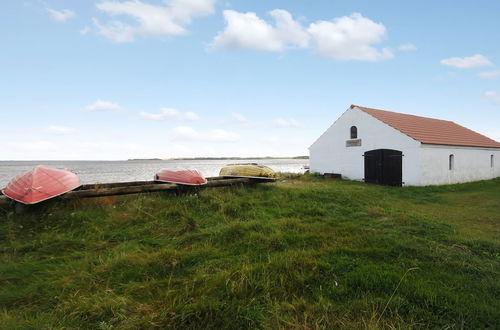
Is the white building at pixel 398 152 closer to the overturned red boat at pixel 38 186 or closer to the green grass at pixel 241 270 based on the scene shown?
the green grass at pixel 241 270

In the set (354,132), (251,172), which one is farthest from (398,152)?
(251,172)

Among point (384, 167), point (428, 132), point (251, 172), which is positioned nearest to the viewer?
point (251, 172)

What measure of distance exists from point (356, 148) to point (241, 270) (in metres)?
16.9

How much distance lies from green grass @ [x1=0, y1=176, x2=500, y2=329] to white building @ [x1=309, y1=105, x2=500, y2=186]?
9561mm

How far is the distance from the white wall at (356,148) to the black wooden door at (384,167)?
27cm

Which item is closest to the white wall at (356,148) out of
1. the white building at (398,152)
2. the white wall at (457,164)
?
the white building at (398,152)

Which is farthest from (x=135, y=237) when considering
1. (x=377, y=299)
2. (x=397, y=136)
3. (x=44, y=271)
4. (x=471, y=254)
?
(x=397, y=136)

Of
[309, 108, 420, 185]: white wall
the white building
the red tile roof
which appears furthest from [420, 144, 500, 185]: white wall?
[309, 108, 420, 185]: white wall

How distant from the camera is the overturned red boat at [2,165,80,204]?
6660mm

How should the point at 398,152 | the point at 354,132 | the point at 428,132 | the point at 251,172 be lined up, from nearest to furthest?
the point at 251,172 < the point at 398,152 < the point at 428,132 < the point at 354,132

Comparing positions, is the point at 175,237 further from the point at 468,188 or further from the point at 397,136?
the point at 468,188

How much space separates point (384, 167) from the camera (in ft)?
55.8

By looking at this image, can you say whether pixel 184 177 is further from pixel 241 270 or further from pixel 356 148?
pixel 356 148

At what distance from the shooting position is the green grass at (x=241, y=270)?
288 cm
